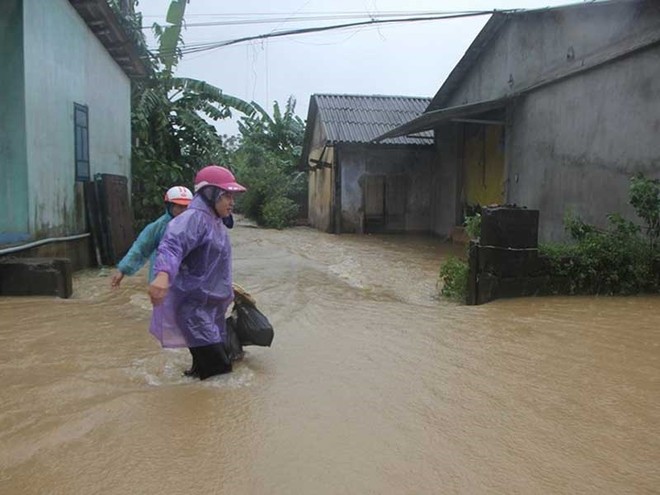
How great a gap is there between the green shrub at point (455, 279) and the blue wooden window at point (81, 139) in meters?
6.42

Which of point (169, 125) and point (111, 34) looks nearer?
point (111, 34)

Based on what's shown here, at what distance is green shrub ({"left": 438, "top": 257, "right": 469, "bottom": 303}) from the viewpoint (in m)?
7.31

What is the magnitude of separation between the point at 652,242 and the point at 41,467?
703cm

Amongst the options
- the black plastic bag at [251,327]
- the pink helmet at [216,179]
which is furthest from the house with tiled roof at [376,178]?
the pink helmet at [216,179]

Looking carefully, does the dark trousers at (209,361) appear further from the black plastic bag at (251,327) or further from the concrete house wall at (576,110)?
the concrete house wall at (576,110)

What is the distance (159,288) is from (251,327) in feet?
4.03

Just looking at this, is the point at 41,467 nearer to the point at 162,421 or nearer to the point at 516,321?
the point at 162,421

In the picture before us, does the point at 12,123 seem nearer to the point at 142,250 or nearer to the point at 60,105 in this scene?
the point at 60,105

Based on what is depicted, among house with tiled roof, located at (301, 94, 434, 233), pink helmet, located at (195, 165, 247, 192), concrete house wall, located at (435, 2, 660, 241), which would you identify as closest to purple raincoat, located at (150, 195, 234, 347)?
pink helmet, located at (195, 165, 247, 192)

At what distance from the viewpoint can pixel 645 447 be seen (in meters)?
2.95

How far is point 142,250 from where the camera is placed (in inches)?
195

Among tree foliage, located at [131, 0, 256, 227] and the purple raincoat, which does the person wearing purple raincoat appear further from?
tree foliage, located at [131, 0, 256, 227]

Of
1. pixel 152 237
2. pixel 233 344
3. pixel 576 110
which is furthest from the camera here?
pixel 576 110

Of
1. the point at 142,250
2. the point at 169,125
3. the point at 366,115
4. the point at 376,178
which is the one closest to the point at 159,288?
the point at 142,250
